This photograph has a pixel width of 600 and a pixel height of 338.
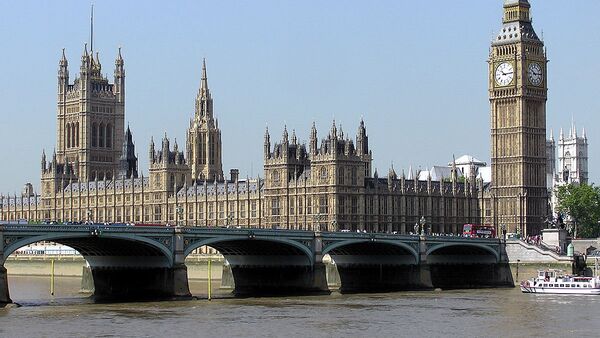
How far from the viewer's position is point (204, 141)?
626ft

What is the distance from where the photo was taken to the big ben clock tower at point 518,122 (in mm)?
158125

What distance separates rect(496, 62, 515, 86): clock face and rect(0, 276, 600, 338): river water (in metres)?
56.8

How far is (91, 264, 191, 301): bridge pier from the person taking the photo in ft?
313

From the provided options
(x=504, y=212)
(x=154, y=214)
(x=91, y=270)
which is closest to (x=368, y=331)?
(x=91, y=270)

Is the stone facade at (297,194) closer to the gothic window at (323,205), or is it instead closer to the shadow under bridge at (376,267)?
the gothic window at (323,205)

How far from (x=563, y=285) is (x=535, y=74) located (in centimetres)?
5430

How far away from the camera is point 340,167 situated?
150250mm

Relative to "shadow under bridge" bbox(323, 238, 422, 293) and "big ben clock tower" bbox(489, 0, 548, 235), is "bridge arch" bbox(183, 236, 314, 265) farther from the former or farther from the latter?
"big ben clock tower" bbox(489, 0, 548, 235)

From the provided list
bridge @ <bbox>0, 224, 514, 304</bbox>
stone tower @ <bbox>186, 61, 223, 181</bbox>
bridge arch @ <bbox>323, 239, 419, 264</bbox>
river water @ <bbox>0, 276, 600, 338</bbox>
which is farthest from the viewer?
stone tower @ <bbox>186, 61, 223, 181</bbox>

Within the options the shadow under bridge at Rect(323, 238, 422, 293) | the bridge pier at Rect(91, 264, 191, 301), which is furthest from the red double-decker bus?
the bridge pier at Rect(91, 264, 191, 301)

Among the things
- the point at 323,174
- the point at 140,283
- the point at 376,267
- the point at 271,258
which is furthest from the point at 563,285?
the point at 323,174

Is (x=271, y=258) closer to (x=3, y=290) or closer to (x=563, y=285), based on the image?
(x=563, y=285)

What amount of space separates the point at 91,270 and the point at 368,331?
3357cm

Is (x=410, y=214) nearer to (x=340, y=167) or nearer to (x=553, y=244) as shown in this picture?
(x=340, y=167)
